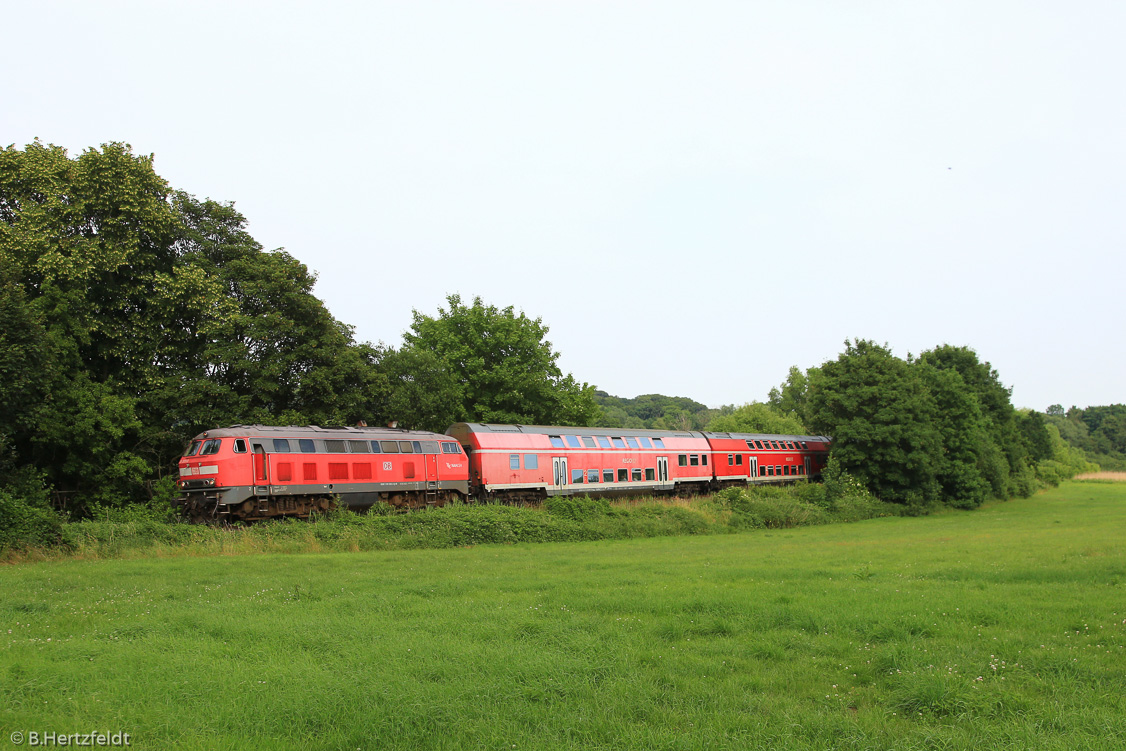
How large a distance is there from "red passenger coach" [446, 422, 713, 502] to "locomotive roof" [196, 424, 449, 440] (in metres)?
2.41

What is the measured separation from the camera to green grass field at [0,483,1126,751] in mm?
5645

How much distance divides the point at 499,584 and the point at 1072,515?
135ft

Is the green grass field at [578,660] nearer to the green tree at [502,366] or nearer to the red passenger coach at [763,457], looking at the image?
the red passenger coach at [763,457]

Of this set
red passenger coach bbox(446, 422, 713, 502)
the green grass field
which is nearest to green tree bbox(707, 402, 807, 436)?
red passenger coach bbox(446, 422, 713, 502)

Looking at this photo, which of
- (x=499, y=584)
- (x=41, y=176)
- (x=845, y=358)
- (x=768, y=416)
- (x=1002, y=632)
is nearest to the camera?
(x=1002, y=632)

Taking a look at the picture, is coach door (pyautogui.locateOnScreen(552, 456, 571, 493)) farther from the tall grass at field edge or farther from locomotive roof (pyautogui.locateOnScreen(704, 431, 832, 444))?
locomotive roof (pyautogui.locateOnScreen(704, 431, 832, 444))

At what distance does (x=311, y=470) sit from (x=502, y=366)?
24433mm

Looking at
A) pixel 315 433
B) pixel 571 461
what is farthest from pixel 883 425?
pixel 315 433

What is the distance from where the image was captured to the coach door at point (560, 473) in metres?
33.5

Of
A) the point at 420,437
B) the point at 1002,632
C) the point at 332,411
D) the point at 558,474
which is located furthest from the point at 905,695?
the point at 332,411

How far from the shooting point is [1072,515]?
133 ft

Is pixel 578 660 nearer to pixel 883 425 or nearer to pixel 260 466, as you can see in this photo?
pixel 260 466

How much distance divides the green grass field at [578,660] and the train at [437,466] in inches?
416

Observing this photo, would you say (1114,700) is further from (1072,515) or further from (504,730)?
(1072,515)
